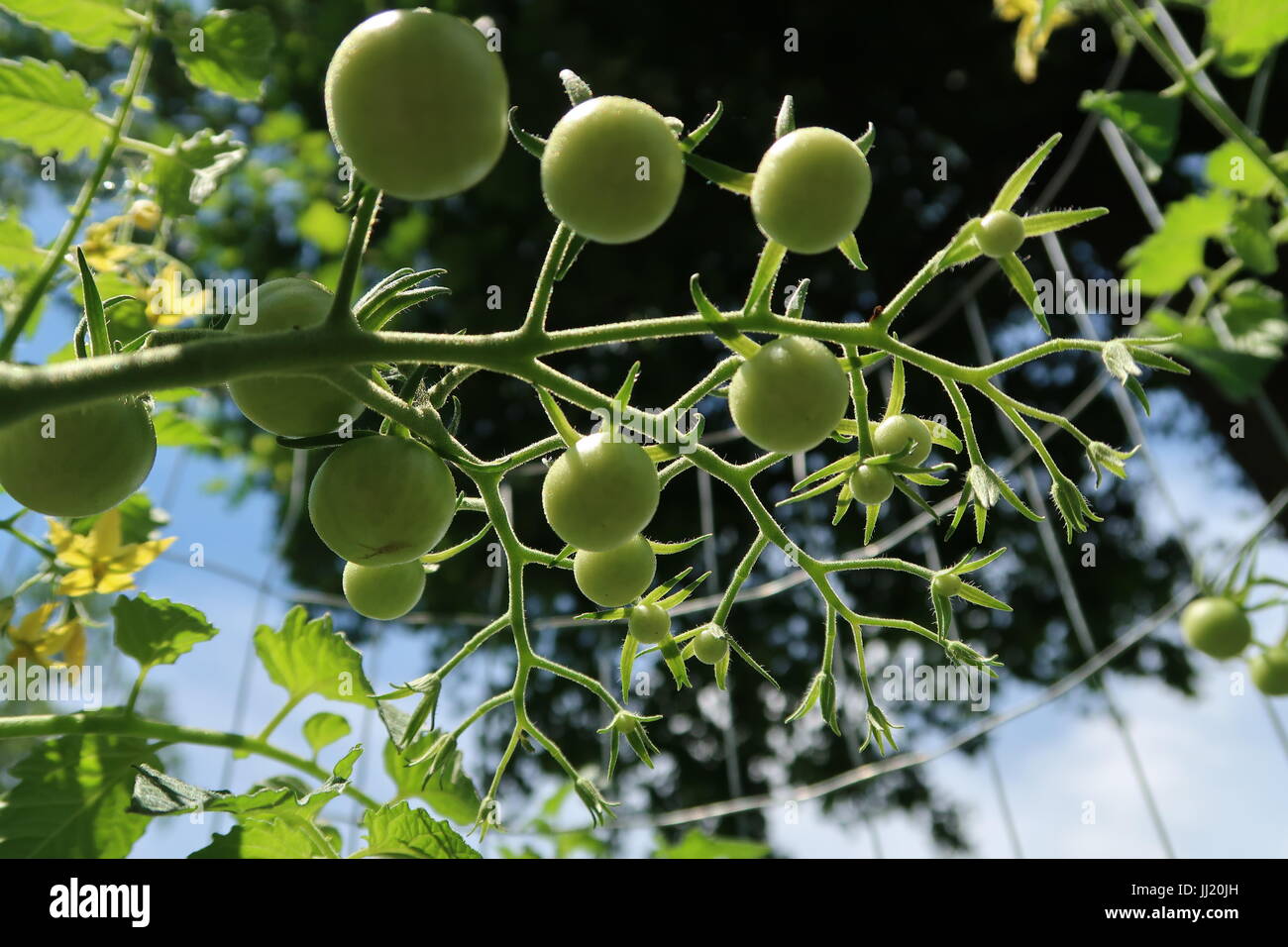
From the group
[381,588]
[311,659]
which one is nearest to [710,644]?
[381,588]

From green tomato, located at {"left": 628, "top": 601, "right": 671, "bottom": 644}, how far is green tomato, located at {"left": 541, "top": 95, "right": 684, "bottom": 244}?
16 centimetres

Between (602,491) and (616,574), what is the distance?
8 centimetres

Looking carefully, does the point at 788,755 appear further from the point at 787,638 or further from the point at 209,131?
the point at 209,131

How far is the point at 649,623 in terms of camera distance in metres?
0.35

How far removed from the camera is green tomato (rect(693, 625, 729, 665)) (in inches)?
14.0

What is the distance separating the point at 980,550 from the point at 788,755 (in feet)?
Result: 2.52

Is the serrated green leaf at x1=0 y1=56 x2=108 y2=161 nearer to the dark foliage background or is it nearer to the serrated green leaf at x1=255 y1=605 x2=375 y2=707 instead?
the serrated green leaf at x1=255 y1=605 x2=375 y2=707

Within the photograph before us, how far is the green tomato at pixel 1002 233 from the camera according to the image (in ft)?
0.89

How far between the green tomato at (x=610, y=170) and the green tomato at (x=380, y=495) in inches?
3.2

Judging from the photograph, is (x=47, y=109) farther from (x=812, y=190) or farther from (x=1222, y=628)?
(x=1222, y=628)

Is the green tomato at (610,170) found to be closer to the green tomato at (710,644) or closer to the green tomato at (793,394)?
the green tomato at (793,394)
